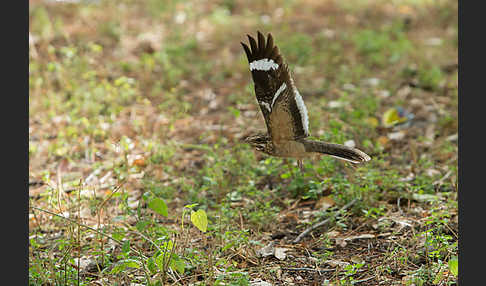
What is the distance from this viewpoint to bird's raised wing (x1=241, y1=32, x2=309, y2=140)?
316 centimetres

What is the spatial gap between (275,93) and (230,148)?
193 cm

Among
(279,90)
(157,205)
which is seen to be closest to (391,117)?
(279,90)

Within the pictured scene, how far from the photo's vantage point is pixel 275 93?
316 cm

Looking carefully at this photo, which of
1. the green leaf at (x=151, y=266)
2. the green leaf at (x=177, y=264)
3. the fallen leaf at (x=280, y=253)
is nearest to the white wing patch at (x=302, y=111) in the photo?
the fallen leaf at (x=280, y=253)

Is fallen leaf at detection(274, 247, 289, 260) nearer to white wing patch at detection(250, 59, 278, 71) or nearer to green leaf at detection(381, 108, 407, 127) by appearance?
white wing patch at detection(250, 59, 278, 71)

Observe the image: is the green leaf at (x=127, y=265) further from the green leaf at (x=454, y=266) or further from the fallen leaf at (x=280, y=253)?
the green leaf at (x=454, y=266)

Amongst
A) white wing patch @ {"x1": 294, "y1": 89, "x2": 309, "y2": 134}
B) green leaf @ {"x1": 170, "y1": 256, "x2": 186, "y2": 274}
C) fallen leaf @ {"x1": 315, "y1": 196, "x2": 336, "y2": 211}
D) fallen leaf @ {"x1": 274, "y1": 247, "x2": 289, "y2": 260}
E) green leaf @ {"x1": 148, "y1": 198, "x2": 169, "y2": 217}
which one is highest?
white wing patch @ {"x1": 294, "y1": 89, "x2": 309, "y2": 134}

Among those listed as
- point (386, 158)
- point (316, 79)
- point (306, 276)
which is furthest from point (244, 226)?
point (316, 79)

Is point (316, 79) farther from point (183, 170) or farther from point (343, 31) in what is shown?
point (183, 170)

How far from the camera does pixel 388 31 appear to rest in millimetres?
7711

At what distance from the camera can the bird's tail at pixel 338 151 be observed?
3000 mm

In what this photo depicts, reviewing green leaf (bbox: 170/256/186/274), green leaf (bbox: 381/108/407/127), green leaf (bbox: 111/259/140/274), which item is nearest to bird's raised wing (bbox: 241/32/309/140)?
green leaf (bbox: 170/256/186/274)

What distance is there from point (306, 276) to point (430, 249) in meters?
0.78

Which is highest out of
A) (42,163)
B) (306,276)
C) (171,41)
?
(171,41)
